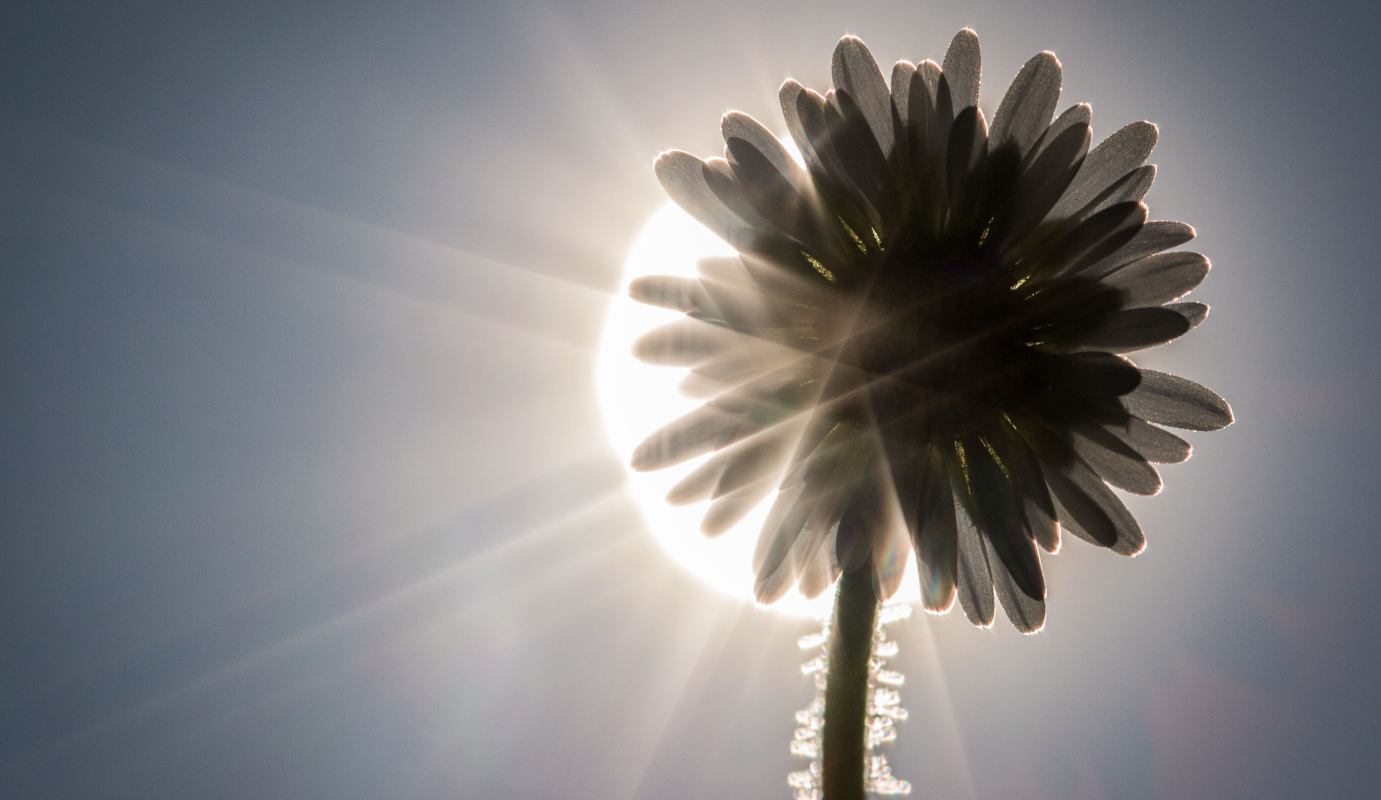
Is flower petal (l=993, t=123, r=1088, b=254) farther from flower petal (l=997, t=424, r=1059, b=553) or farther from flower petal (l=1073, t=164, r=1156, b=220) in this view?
flower petal (l=997, t=424, r=1059, b=553)

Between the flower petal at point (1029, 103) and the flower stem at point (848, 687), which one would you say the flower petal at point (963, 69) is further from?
the flower stem at point (848, 687)

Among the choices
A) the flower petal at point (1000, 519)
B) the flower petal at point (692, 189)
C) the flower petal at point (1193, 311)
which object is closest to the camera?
the flower petal at point (1000, 519)

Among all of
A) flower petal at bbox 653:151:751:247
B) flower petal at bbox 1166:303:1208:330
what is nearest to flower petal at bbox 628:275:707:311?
flower petal at bbox 653:151:751:247

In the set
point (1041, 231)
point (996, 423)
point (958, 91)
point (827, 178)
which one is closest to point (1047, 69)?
point (958, 91)

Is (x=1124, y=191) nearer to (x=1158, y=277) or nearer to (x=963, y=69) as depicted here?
(x=1158, y=277)

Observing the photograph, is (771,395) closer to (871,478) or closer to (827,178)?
(871,478)

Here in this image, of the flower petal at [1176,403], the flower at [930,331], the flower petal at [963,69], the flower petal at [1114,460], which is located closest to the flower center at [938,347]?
the flower at [930,331]

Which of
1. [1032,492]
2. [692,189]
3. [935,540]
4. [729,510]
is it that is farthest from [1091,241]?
Result: [729,510]
